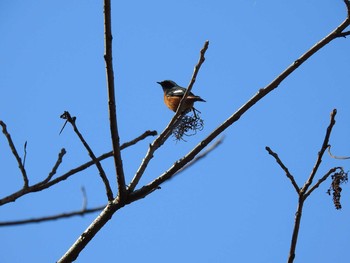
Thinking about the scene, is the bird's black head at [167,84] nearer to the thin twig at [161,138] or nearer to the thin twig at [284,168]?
the thin twig at [161,138]

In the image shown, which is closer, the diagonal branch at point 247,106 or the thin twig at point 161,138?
the diagonal branch at point 247,106

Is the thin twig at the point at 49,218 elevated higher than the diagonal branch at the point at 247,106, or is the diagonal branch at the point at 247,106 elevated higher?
the diagonal branch at the point at 247,106

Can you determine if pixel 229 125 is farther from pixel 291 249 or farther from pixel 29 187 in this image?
pixel 29 187

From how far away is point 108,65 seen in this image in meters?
2.37

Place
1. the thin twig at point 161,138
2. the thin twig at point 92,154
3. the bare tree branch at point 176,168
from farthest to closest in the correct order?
the thin twig at point 161,138 < the bare tree branch at point 176,168 < the thin twig at point 92,154

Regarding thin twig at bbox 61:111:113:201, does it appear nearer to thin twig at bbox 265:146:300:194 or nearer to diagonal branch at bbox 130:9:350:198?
diagonal branch at bbox 130:9:350:198

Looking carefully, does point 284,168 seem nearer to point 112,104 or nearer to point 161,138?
point 161,138

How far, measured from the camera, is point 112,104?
249 centimetres

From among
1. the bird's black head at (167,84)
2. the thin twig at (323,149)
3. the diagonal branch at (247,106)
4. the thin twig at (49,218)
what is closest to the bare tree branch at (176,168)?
the diagonal branch at (247,106)

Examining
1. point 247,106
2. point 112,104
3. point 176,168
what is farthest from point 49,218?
point 247,106

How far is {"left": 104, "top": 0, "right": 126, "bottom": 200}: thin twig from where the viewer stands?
7.57ft

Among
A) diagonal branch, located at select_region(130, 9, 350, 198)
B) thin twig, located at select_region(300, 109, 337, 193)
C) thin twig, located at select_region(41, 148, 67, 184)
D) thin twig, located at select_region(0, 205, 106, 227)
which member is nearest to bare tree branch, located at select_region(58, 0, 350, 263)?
diagonal branch, located at select_region(130, 9, 350, 198)

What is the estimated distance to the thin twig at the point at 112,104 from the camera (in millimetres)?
2309

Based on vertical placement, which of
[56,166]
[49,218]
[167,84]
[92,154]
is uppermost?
[167,84]
